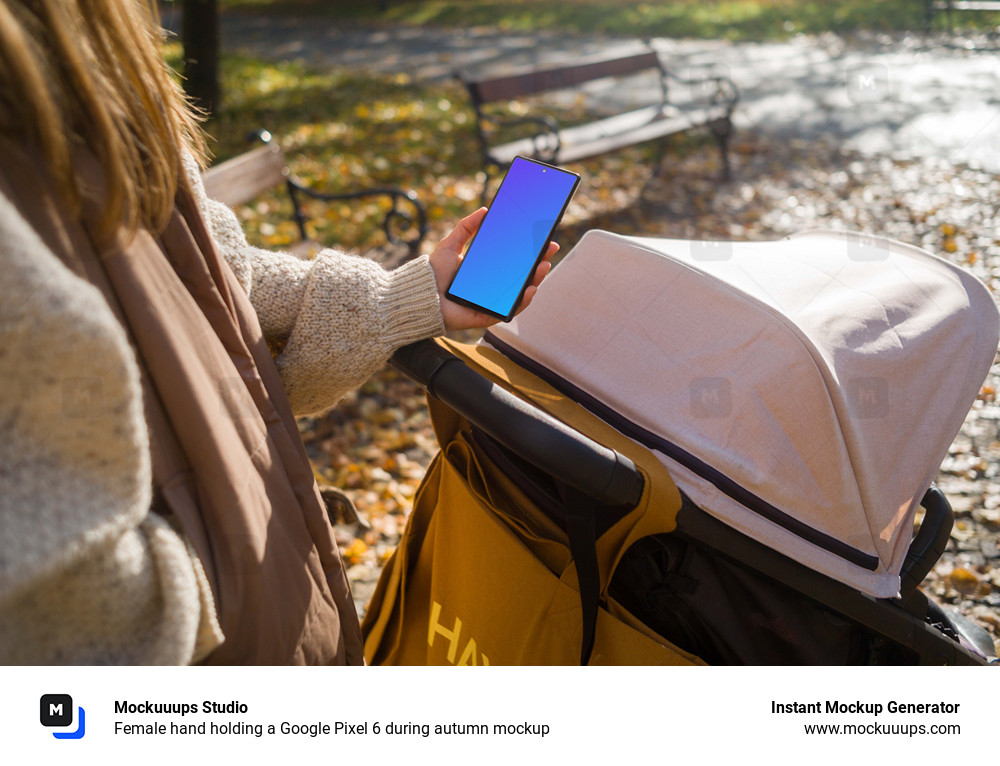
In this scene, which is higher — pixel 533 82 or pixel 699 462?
pixel 699 462

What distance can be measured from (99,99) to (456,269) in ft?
2.38

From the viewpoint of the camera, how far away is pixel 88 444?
0.84m

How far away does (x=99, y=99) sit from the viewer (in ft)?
2.91

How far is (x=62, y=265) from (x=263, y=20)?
57.4ft

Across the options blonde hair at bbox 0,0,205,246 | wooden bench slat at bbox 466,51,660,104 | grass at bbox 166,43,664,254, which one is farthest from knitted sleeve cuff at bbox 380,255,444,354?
wooden bench slat at bbox 466,51,660,104

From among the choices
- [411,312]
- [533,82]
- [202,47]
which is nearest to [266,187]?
[533,82]

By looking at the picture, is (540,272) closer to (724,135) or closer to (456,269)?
(456,269)

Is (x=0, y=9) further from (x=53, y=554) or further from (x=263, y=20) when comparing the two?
(x=263, y=20)

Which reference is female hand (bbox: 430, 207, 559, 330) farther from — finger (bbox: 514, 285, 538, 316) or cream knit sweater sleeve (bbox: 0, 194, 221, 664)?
cream knit sweater sleeve (bbox: 0, 194, 221, 664)

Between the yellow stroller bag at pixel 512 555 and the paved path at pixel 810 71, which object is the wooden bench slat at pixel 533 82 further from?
the yellow stroller bag at pixel 512 555

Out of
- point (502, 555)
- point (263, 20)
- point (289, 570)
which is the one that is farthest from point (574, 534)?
point (263, 20)

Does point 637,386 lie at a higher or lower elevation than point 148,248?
lower

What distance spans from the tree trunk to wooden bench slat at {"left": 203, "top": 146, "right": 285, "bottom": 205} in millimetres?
3396
